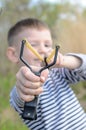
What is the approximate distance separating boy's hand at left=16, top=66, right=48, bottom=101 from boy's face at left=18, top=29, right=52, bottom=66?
71 cm

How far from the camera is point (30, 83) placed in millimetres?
2008

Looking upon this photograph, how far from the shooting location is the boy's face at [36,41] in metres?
2.91

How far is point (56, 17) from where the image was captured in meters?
16.6

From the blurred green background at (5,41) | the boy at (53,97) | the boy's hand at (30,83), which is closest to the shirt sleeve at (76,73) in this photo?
the boy at (53,97)

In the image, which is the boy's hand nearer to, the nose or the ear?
the nose

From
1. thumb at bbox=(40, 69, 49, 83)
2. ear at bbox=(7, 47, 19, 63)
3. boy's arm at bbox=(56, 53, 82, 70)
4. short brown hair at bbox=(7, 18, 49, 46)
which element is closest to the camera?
thumb at bbox=(40, 69, 49, 83)

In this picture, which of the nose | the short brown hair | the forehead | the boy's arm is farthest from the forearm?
the short brown hair

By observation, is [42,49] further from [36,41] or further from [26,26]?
[26,26]

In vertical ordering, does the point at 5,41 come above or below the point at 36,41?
below

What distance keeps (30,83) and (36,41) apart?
1.07 metres

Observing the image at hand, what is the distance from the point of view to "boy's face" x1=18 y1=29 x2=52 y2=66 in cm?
291

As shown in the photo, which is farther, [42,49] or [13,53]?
[13,53]

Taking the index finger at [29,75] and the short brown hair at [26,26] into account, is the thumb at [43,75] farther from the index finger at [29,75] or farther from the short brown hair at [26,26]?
the short brown hair at [26,26]

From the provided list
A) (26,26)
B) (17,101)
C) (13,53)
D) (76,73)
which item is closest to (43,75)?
(17,101)
